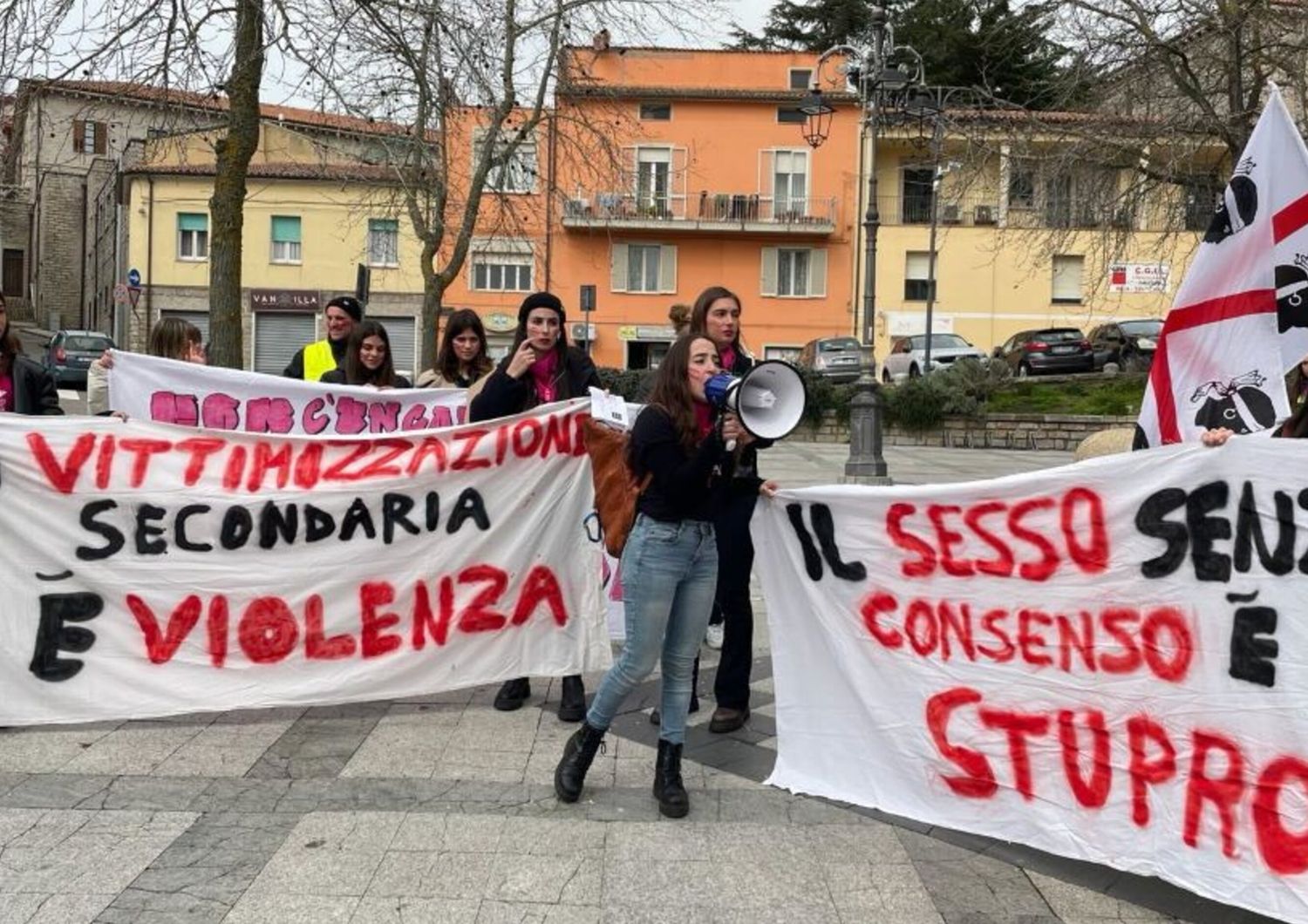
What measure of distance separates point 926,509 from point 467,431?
7.13 feet

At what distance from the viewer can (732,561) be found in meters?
4.98

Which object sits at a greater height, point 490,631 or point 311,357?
point 311,357

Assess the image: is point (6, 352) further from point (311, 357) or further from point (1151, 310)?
point (1151, 310)

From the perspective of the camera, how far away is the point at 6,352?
18.1 feet

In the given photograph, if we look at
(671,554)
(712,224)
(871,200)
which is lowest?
(671,554)

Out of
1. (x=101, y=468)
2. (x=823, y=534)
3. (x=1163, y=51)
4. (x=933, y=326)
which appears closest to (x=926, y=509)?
(x=823, y=534)

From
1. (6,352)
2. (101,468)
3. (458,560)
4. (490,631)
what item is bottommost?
(490,631)

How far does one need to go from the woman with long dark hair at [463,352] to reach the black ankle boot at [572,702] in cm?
182

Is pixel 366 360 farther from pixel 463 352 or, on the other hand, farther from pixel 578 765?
pixel 578 765

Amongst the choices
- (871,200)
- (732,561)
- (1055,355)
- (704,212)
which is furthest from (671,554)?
(704,212)

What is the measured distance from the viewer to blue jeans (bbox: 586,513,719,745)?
3.98 meters

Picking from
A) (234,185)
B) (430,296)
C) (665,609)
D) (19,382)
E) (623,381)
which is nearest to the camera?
(665,609)

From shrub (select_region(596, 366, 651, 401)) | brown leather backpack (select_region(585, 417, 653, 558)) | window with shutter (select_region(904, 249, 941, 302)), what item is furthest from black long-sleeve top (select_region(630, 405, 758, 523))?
window with shutter (select_region(904, 249, 941, 302))

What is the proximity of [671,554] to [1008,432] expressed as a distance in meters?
20.5
